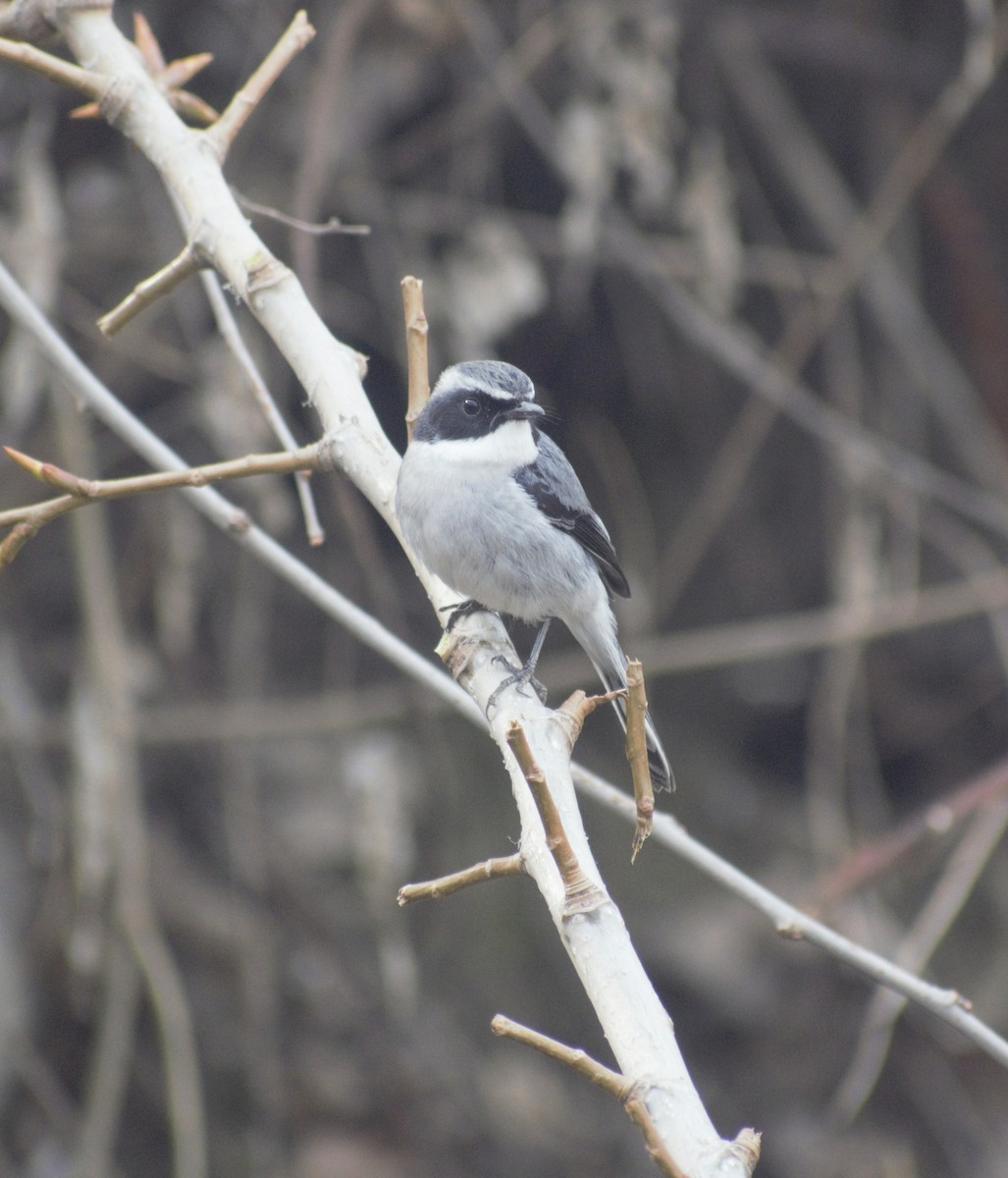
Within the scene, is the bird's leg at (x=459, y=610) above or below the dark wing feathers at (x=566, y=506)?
below

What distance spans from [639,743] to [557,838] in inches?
7.2

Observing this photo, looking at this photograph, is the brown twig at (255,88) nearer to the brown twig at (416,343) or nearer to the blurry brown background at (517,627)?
the brown twig at (416,343)

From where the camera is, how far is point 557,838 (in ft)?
4.51

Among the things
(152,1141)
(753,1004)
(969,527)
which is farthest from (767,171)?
(152,1141)

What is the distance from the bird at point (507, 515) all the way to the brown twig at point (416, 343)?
468 mm

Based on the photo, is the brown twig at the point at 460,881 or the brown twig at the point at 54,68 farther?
the brown twig at the point at 54,68

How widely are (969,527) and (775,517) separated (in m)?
0.98

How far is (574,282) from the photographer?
18.1ft

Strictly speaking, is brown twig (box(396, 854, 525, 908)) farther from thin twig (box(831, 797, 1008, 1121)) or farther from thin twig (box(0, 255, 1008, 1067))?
thin twig (box(831, 797, 1008, 1121))

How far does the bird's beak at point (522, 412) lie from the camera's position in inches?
132

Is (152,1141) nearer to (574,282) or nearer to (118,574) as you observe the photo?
(118,574)

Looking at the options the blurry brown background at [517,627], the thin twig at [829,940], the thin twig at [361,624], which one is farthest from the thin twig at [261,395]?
the blurry brown background at [517,627]

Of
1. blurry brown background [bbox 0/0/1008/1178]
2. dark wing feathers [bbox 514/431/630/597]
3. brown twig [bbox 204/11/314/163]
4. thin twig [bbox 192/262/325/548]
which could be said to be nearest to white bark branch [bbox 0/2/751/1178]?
brown twig [bbox 204/11/314/163]

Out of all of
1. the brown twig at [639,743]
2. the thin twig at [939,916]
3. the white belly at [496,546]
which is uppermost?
the white belly at [496,546]
